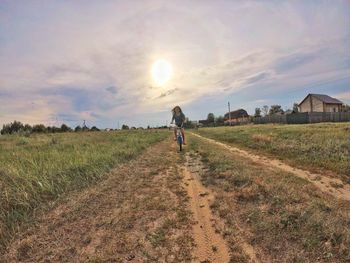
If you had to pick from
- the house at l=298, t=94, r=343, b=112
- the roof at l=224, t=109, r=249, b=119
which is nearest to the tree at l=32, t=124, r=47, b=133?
the house at l=298, t=94, r=343, b=112

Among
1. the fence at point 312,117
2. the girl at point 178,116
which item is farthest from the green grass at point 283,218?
the fence at point 312,117

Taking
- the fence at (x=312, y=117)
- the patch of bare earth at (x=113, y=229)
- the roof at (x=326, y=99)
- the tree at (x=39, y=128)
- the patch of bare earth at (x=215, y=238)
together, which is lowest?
the patch of bare earth at (x=215, y=238)

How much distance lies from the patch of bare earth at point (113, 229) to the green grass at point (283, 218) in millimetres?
749

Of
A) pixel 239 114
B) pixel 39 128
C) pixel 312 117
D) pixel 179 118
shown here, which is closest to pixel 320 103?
pixel 312 117

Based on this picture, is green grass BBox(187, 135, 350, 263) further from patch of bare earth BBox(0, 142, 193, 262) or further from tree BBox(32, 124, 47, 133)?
tree BBox(32, 124, 47, 133)

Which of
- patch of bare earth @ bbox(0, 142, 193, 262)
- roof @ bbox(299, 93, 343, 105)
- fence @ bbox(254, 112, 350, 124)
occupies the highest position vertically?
roof @ bbox(299, 93, 343, 105)

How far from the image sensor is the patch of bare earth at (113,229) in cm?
346

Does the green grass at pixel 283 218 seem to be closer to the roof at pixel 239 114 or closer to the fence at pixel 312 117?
the fence at pixel 312 117

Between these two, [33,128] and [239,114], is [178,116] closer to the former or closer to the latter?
[33,128]

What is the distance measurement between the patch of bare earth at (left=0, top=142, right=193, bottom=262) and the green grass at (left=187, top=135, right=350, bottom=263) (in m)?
0.75

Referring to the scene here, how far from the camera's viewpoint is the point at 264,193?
5.48m

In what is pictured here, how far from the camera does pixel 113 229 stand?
4.18m

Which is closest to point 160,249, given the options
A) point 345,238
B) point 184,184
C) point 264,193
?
point 345,238

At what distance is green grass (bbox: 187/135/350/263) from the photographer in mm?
3330
